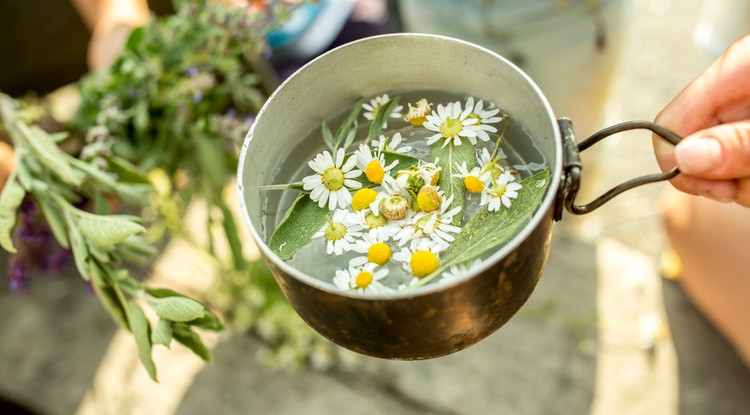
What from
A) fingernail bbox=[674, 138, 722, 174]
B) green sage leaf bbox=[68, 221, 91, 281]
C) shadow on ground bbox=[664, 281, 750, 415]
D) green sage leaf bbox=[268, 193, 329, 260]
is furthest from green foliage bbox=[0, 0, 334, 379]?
shadow on ground bbox=[664, 281, 750, 415]

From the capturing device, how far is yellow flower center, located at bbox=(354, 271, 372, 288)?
480mm

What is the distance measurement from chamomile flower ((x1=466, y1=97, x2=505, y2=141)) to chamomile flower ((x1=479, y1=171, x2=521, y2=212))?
4cm

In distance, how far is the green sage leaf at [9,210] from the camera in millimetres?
612

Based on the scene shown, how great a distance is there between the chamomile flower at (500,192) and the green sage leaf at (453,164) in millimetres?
19

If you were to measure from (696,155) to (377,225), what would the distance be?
0.26 metres

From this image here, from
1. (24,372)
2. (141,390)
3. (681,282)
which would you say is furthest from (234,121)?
(681,282)

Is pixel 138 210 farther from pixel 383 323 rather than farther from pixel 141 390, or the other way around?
pixel 383 323

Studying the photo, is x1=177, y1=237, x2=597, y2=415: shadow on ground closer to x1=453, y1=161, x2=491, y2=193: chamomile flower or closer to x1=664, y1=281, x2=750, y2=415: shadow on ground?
x1=664, y1=281, x2=750, y2=415: shadow on ground

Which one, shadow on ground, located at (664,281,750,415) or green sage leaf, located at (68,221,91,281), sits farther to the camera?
shadow on ground, located at (664,281,750,415)

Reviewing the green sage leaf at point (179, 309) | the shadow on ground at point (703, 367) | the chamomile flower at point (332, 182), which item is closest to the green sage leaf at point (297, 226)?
the chamomile flower at point (332, 182)

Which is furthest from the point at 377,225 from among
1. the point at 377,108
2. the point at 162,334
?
the point at 162,334

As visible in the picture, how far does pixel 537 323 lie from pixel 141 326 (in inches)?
32.7

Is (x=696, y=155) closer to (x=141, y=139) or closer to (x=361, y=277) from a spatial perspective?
(x=361, y=277)

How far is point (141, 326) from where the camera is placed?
0.62m
